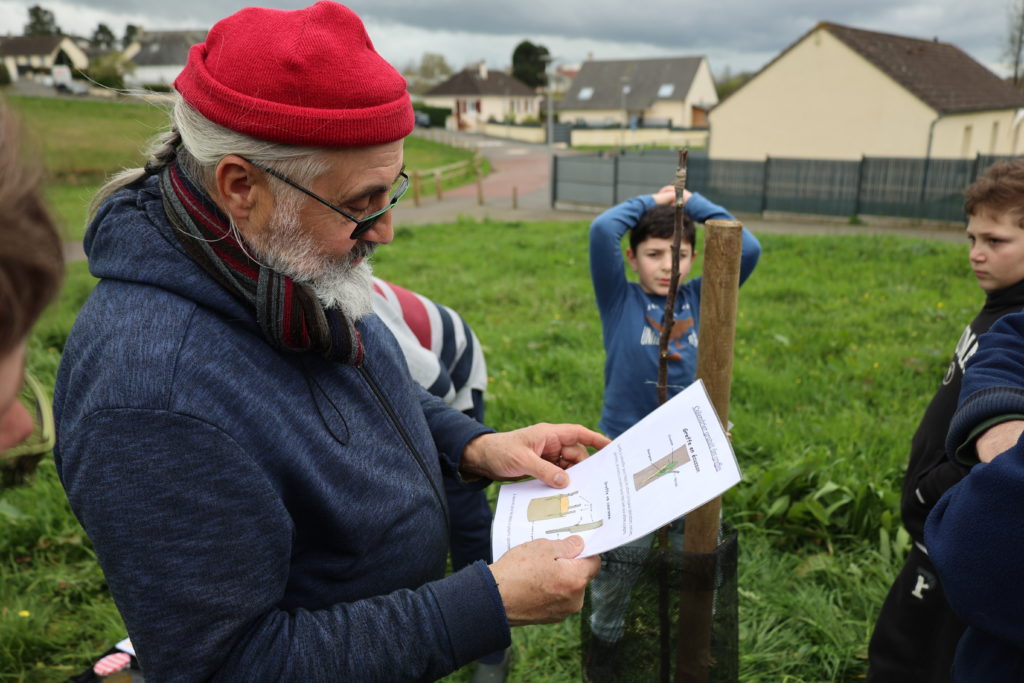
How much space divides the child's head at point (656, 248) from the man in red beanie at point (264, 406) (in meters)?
1.87

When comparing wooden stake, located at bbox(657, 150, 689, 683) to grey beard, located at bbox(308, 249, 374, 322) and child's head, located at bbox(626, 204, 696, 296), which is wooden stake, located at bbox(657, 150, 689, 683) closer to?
grey beard, located at bbox(308, 249, 374, 322)

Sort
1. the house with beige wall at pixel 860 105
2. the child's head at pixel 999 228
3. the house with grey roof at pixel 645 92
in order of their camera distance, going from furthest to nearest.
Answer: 1. the house with grey roof at pixel 645 92
2. the house with beige wall at pixel 860 105
3. the child's head at pixel 999 228

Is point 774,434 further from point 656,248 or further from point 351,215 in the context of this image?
point 351,215

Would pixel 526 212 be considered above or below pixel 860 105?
below

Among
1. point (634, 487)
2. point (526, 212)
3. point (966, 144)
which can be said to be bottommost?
point (526, 212)

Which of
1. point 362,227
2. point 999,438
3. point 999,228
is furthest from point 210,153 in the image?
point 999,228

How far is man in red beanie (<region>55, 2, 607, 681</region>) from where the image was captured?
3.84 feet

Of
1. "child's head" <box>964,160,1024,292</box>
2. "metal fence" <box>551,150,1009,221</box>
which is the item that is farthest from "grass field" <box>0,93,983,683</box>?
"metal fence" <box>551,150,1009,221</box>

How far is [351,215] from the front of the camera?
4.85 feet

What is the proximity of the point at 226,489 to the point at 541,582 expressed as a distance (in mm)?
614

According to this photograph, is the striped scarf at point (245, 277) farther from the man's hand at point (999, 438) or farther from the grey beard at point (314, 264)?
the man's hand at point (999, 438)

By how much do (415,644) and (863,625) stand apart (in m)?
2.31

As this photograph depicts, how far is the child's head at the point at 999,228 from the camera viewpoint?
7.39ft

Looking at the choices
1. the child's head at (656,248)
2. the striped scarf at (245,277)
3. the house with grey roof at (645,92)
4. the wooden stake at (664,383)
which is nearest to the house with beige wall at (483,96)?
the house with grey roof at (645,92)
